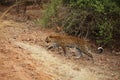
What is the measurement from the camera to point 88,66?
10109 mm

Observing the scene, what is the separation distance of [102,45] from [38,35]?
221cm

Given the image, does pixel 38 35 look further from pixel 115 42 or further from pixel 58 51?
pixel 115 42

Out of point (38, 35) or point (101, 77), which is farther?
point (38, 35)

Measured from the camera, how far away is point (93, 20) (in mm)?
12500

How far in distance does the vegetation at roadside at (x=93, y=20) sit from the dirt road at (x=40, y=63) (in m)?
0.74

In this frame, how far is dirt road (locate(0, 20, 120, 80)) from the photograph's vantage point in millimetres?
8641

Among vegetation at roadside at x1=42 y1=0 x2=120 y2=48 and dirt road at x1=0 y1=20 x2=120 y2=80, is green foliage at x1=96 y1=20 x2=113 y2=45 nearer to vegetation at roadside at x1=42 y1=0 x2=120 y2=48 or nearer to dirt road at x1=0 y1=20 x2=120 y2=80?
vegetation at roadside at x1=42 y1=0 x2=120 y2=48

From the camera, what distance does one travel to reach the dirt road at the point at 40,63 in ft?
28.3

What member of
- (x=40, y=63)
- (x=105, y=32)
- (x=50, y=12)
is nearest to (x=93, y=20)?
(x=105, y=32)

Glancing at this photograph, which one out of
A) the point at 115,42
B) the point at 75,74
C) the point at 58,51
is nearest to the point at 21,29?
the point at 58,51

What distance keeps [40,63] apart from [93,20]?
12.2 ft

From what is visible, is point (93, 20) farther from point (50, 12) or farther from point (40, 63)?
point (40, 63)

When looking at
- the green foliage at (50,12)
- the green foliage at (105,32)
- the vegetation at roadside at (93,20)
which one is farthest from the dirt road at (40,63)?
the green foliage at (50,12)

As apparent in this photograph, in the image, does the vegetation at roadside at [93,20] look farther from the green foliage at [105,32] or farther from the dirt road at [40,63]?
the dirt road at [40,63]
